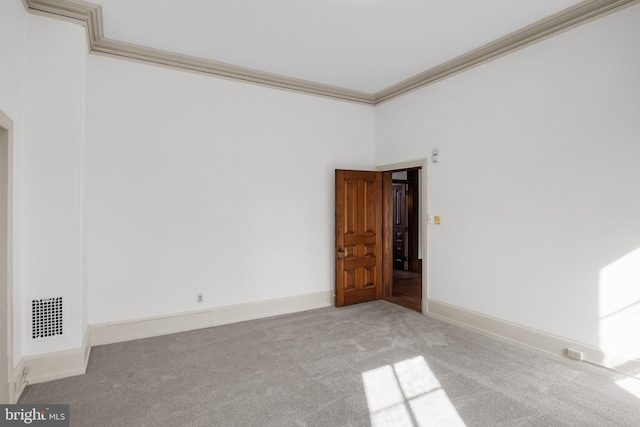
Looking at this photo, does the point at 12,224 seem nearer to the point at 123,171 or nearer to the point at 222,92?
the point at 123,171

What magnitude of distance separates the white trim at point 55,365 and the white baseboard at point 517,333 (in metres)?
4.08

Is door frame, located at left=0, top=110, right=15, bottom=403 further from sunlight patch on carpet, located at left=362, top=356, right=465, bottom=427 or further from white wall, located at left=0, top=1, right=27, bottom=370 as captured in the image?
sunlight patch on carpet, located at left=362, top=356, right=465, bottom=427

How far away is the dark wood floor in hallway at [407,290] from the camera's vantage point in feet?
17.8

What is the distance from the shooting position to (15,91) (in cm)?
278

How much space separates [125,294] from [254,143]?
8.03ft

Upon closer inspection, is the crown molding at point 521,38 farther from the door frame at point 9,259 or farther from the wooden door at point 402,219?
the door frame at point 9,259

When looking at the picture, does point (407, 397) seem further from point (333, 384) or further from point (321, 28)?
point (321, 28)

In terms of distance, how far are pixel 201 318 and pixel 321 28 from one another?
368 cm

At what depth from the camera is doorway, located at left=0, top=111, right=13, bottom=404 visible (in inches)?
101

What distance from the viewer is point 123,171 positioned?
391 centimetres

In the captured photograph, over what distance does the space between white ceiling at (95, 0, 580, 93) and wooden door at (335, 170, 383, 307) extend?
1.72m

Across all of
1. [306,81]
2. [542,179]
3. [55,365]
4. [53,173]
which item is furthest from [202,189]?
[542,179]

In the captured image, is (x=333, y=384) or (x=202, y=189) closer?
(x=333, y=384)

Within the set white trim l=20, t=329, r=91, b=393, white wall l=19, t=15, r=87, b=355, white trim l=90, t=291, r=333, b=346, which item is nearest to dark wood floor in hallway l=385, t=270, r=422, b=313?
white trim l=90, t=291, r=333, b=346
